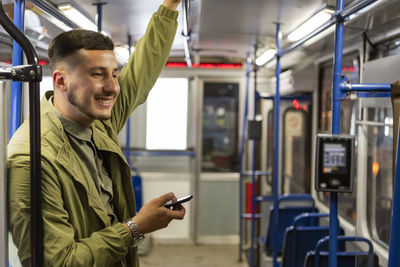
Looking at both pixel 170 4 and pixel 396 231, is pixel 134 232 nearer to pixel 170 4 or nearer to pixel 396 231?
pixel 396 231

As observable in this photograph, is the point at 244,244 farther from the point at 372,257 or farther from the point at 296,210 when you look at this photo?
the point at 372,257

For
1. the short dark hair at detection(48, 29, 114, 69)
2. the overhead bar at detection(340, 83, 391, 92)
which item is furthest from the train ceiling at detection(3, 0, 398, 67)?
the short dark hair at detection(48, 29, 114, 69)

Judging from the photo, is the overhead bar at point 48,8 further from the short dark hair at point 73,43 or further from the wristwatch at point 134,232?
the wristwatch at point 134,232

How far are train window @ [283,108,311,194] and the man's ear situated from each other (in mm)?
4369

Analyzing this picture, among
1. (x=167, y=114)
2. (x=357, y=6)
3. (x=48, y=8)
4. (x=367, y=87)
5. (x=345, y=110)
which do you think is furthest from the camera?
(x=167, y=114)

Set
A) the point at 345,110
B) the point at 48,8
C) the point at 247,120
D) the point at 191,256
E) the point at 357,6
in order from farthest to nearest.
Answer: the point at 191,256 < the point at 247,120 < the point at 345,110 < the point at 48,8 < the point at 357,6

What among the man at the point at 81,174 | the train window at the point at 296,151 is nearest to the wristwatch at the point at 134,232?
the man at the point at 81,174

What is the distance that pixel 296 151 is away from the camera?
5.77m

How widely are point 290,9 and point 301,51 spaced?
1601 millimetres

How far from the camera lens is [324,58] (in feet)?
15.1

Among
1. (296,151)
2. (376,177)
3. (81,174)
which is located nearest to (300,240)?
(376,177)

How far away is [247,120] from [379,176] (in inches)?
93.4

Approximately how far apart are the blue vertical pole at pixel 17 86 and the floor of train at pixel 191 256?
407 centimetres

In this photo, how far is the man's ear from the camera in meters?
1.54
